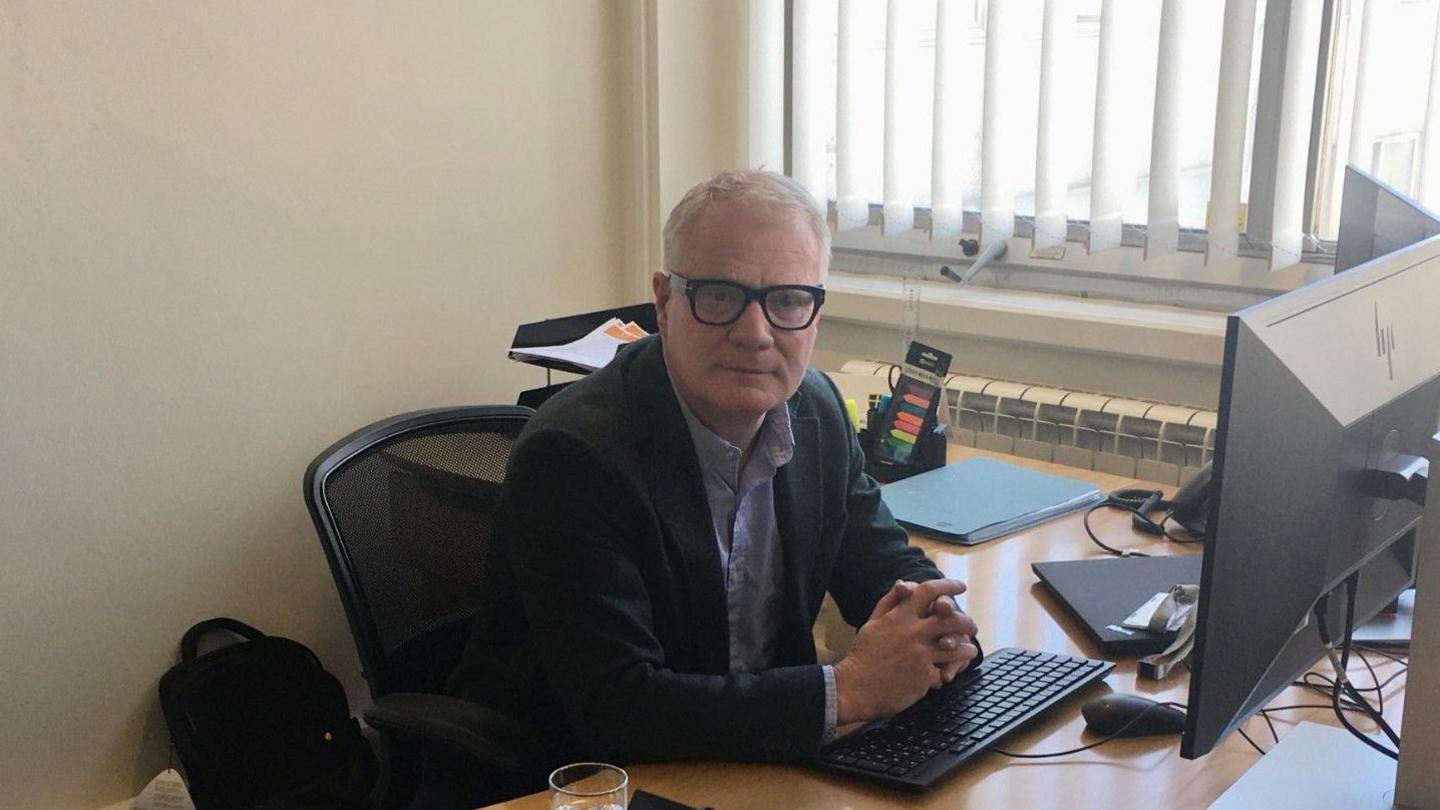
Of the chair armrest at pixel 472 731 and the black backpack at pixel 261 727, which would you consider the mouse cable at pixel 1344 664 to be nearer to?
the chair armrest at pixel 472 731

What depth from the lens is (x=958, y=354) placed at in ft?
9.26

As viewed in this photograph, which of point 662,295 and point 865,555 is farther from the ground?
point 662,295

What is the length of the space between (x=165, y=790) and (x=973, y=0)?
206 cm

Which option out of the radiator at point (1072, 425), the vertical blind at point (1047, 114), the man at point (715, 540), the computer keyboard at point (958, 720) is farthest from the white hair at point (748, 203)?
the vertical blind at point (1047, 114)

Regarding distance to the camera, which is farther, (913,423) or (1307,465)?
(913,423)

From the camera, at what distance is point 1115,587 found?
71.0 inches

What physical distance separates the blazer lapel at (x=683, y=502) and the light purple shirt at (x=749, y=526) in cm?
4

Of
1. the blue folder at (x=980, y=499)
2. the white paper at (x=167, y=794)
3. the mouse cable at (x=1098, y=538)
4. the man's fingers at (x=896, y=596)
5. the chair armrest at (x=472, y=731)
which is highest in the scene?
the man's fingers at (x=896, y=596)

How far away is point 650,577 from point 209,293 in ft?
3.84

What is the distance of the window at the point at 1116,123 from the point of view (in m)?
2.38

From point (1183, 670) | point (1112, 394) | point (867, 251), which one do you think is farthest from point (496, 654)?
point (867, 251)

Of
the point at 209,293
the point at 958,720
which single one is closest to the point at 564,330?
the point at 209,293

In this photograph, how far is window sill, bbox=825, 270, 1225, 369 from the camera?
249 centimetres

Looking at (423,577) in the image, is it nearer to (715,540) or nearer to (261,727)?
(715,540)
